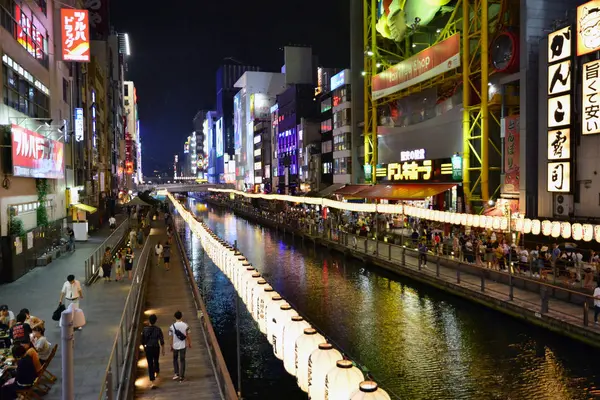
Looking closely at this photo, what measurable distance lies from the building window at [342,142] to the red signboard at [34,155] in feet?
119

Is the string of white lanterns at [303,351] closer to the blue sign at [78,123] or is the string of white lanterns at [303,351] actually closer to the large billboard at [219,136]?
the blue sign at [78,123]

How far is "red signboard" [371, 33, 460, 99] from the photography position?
3969 centimetres

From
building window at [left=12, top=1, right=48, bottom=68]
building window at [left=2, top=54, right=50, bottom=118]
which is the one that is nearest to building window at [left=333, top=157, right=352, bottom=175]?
building window at [left=2, top=54, right=50, bottom=118]

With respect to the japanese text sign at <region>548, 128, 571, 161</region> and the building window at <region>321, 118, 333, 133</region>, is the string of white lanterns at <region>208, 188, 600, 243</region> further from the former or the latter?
the building window at <region>321, 118, 333, 133</region>

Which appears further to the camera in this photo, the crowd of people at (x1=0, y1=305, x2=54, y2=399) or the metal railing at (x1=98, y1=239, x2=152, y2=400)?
the crowd of people at (x1=0, y1=305, x2=54, y2=399)

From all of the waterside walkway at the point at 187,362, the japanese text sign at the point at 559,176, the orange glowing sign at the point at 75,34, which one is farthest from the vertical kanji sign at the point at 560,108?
the orange glowing sign at the point at 75,34

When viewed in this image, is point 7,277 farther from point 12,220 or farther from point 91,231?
point 91,231

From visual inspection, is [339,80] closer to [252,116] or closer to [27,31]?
[27,31]

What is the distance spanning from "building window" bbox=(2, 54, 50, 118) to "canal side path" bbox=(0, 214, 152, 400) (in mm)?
8853

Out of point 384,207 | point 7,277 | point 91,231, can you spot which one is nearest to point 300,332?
point 7,277

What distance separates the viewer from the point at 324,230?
46344 mm

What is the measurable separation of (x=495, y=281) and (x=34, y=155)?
24.5 m

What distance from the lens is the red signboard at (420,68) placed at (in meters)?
39.7

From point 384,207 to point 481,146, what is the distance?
842cm
